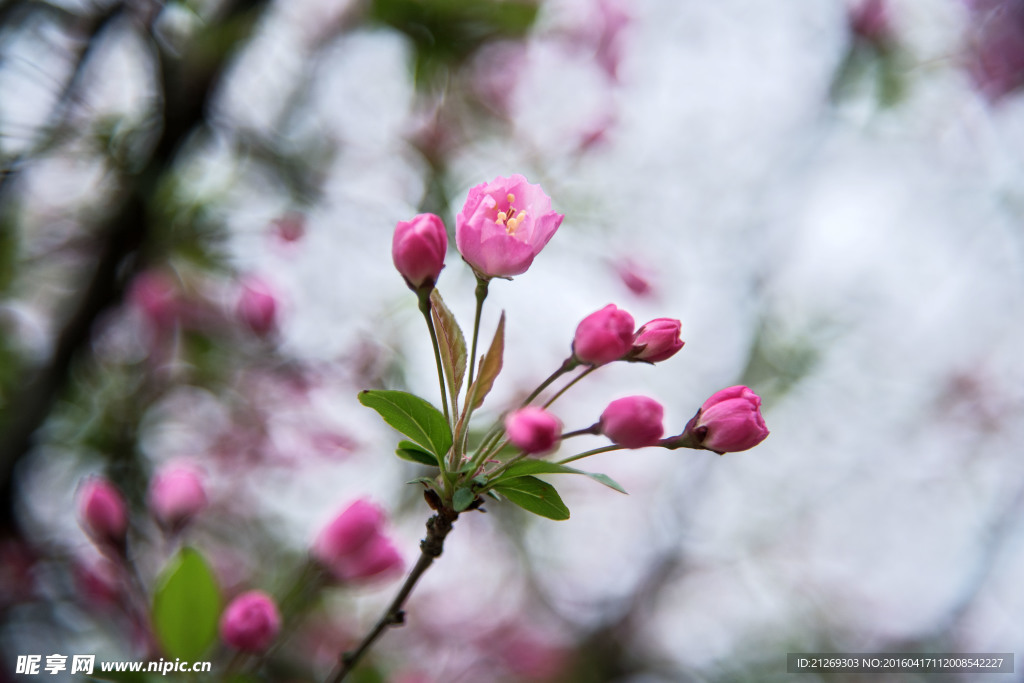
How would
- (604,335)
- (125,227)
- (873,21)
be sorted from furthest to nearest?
1. (873,21)
2. (125,227)
3. (604,335)

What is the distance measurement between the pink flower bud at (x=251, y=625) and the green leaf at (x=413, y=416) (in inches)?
17.5

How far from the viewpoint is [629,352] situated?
0.80 m

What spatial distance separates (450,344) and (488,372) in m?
0.08

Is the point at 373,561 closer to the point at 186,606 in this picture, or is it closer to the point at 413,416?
the point at 186,606

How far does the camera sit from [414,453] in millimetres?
767

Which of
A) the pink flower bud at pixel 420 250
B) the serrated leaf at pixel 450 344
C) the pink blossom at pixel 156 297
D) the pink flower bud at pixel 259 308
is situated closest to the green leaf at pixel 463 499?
the serrated leaf at pixel 450 344

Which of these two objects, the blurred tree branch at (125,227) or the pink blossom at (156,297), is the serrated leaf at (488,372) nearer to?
the blurred tree branch at (125,227)

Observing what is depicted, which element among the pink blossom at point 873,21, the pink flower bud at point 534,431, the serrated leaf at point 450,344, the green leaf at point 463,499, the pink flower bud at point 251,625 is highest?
the pink blossom at point 873,21

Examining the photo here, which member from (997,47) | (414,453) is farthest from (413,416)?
(997,47)

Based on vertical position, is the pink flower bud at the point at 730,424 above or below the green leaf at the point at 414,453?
above

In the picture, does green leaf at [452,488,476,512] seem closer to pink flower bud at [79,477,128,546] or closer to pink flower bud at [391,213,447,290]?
pink flower bud at [391,213,447,290]

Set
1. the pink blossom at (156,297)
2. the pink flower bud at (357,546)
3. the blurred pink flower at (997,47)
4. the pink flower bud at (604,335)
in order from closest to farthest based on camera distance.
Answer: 1. the pink flower bud at (604,335)
2. the pink flower bud at (357,546)
3. the pink blossom at (156,297)
4. the blurred pink flower at (997,47)

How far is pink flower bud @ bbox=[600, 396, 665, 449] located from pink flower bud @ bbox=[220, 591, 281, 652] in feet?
2.02

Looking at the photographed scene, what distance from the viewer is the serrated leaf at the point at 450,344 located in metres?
0.77
